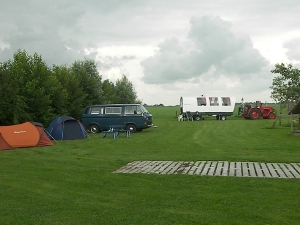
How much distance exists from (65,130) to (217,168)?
1238cm

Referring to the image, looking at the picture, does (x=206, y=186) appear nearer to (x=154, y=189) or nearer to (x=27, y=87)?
(x=154, y=189)

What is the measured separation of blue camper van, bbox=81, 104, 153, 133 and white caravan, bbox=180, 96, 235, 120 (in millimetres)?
17273

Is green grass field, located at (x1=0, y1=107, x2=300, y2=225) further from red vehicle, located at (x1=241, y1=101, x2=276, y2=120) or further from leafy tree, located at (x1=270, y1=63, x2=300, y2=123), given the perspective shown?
red vehicle, located at (x1=241, y1=101, x2=276, y2=120)

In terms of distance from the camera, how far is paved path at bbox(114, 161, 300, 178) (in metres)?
8.87

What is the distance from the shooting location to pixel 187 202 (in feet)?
20.8

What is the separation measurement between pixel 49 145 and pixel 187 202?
1214 centimetres

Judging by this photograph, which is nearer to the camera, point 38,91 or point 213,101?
point 38,91

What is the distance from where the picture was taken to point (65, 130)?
67.1 feet

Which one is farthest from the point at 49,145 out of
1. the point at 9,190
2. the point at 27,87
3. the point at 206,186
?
the point at 206,186

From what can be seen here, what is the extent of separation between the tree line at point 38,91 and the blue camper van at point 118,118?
96.8 inches

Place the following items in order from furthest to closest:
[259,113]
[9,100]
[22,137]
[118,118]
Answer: [259,113]
[118,118]
[9,100]
[22,137]

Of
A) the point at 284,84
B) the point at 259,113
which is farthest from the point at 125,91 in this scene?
the point at 284,84

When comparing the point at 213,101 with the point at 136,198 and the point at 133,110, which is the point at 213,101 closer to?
the point at 133,110

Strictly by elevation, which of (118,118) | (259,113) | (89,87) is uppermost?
(89,87)
